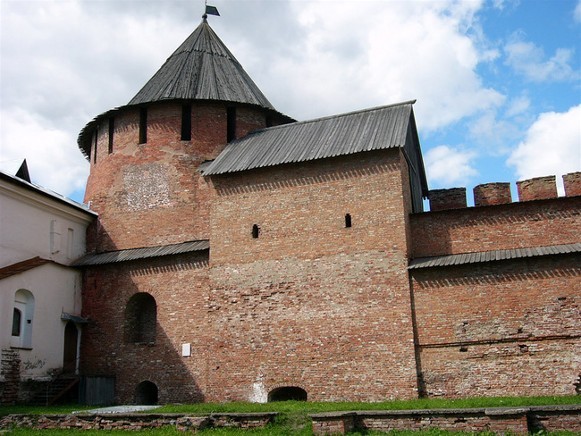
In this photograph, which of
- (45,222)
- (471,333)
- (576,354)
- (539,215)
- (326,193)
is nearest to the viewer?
(576,354)

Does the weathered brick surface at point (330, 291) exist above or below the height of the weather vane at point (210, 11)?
below

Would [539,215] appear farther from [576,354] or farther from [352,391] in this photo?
[352,391]

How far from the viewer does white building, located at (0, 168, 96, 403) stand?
16.8 metres

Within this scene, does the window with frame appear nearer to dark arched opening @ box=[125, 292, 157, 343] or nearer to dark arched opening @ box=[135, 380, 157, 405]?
dark arched opening @ box=[125, 292, 157, 343]

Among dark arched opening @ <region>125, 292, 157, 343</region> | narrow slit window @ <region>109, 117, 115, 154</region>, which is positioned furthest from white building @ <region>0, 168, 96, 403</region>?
narrow slit window @ <region>109, 117, 115, 154</region>

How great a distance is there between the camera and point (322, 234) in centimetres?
1669

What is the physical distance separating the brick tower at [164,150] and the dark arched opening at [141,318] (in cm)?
174

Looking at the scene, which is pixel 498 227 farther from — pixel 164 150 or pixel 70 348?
pixel 70 348

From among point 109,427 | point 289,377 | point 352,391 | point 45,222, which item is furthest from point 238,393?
point 45,222

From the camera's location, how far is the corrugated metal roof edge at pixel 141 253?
1828 cm

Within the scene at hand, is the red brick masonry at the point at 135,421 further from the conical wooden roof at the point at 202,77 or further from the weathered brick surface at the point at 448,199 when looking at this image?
the conical wooden roof at the point at 202,77

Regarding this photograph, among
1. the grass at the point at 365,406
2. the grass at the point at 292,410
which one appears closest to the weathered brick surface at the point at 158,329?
the grass at the point at 365,406

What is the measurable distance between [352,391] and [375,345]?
1.26 m

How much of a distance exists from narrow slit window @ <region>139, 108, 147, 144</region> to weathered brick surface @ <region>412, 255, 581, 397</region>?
1051 centimetres
